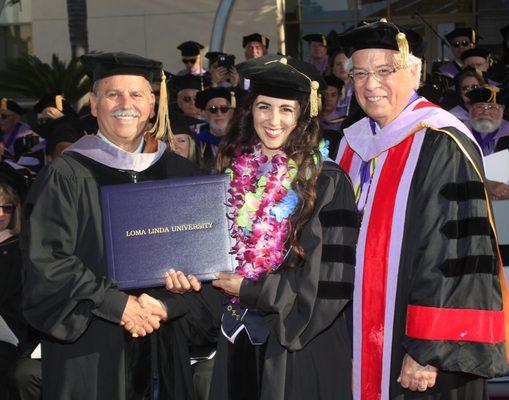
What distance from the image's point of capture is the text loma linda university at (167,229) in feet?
11.8

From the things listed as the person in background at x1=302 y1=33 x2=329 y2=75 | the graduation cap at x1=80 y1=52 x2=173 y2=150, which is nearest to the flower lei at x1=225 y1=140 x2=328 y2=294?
the graduation cap at x1=80 y1=52 x2=173 y2=150

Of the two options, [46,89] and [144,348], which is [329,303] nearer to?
[144,348]

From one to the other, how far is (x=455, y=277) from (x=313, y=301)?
0.59m

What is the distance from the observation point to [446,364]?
11.0 feet

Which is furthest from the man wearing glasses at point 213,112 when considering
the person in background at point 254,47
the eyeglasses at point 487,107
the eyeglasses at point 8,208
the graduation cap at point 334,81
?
the person in background at point 254,47

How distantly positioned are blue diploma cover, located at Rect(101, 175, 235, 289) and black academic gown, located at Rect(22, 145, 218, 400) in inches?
4.9

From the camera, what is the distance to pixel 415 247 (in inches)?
138

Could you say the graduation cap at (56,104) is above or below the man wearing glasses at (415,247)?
above

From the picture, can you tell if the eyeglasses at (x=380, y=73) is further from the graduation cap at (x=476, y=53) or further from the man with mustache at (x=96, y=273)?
the graduation cap at (x=476, y=53)

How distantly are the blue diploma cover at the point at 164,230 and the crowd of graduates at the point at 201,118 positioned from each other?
57cm

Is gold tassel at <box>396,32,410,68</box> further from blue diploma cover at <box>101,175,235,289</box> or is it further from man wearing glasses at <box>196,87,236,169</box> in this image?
man wearing glasses at <box>196,87,236,169</box>

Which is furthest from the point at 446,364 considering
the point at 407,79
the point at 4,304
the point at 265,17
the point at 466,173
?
the point at 265,17

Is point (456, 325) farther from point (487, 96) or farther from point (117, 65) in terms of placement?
point (487, 96)

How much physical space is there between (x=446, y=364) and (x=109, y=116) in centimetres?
182
